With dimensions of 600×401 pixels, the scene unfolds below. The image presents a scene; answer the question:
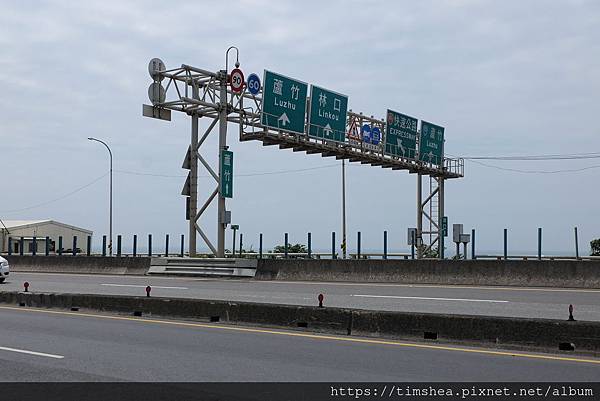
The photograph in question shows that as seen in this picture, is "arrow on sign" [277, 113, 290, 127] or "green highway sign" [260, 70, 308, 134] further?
"arrow on sign" [277, 113, 290, 127]

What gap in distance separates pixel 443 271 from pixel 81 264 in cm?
1872

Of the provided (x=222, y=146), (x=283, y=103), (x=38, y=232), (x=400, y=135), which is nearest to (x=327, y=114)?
(x=283, y=103)

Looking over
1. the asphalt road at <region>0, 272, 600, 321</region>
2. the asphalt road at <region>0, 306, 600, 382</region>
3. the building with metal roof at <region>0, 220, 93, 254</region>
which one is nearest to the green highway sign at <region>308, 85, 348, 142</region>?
the asphalt road at <region>0, 272, 600, 321</region>

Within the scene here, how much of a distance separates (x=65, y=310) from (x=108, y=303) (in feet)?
4.38

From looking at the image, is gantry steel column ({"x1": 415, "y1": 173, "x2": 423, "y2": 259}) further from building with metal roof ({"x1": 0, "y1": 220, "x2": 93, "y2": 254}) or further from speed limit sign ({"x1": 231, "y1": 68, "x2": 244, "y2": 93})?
building with metal roof ({"x1": 0, "y1": 220, "x2": 93, "y2": 254})

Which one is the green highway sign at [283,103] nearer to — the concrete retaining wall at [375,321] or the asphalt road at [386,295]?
the asphalt road at [386,295]

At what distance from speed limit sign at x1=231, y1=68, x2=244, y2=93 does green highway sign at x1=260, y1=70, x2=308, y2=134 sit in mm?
1023

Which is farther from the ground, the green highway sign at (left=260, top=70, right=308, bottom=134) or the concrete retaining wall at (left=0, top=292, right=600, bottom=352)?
the green highway sign at (left=260, top=70, right=308, bottom=134)

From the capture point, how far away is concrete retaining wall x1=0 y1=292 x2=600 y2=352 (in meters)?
10.4

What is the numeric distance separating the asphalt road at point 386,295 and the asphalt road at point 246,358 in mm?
4564

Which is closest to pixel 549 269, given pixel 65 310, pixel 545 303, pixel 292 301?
pixel 545 303

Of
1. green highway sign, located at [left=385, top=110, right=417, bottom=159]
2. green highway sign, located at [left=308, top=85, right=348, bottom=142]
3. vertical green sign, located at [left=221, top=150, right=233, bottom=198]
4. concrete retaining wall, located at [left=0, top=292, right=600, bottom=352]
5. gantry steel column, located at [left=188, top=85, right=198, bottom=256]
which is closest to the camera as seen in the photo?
concrete retaining wall, located at [left=0, top=292, right=600, bottom=352]

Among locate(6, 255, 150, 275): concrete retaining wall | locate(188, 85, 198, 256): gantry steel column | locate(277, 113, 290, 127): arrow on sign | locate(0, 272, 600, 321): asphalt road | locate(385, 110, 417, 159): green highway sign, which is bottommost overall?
locate(0, 272, 600, 321): asphalt road
